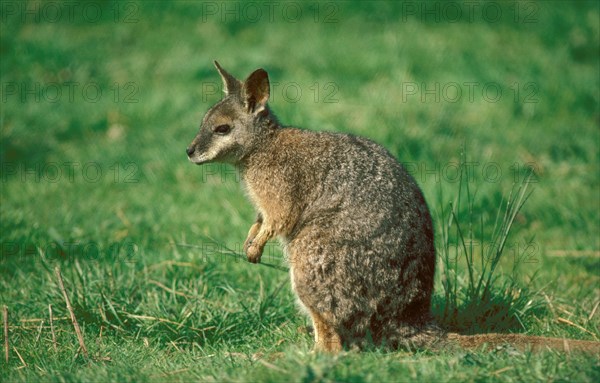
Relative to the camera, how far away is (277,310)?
4973 millimetres

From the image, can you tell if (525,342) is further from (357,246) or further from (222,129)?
(222,129)

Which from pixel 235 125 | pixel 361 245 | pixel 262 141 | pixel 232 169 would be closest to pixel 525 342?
pixel 361 245

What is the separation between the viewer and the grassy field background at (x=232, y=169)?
4547mm

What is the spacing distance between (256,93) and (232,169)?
2965 mm

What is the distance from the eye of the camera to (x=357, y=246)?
4238 millimetres

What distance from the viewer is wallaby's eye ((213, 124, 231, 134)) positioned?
16.2 feet

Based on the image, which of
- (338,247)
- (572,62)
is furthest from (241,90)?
(572,62)

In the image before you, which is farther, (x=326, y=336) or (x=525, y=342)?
(x=326, y=336)

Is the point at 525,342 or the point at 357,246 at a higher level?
the point at 357,246

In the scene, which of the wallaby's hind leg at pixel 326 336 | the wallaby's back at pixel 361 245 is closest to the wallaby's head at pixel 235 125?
the wallaby's back at pixel 361 245

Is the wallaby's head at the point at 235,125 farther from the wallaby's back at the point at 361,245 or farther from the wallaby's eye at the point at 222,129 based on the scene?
the wallaby's back at the point at 361,245

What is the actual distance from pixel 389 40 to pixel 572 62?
7.66 feet

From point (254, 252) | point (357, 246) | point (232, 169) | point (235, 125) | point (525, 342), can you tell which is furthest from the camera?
point (232, 169)

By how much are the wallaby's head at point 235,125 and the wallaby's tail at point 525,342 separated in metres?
1.79
